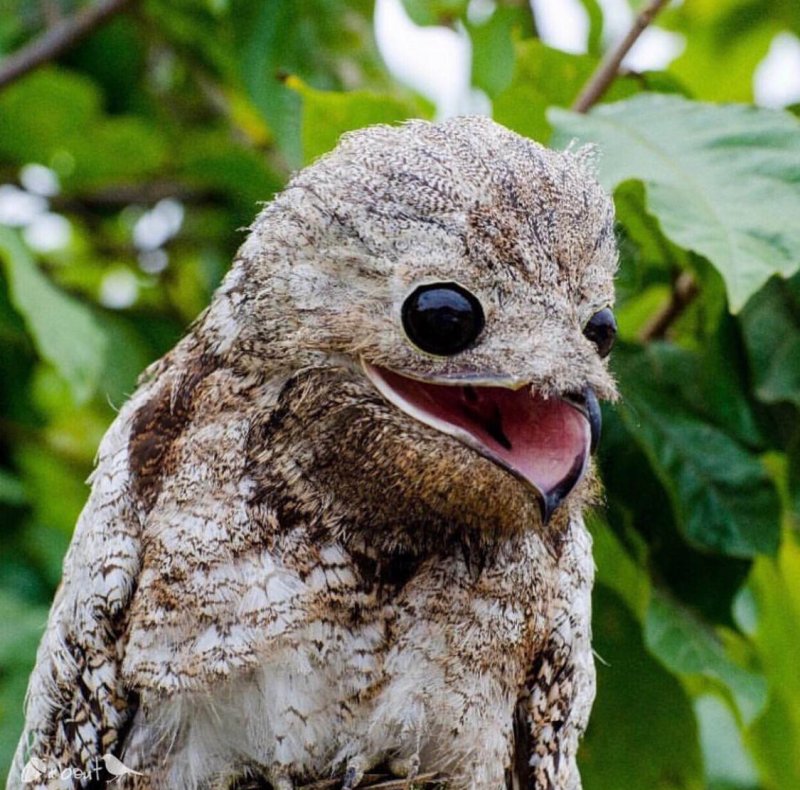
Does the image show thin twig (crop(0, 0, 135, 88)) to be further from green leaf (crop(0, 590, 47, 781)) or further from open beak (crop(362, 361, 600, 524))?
open beak (crop(362, 361, 600, 524))

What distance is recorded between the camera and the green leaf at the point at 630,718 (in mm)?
3359

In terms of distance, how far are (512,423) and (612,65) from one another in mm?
1542

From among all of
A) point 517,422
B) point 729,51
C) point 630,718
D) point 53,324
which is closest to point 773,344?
point 630,718

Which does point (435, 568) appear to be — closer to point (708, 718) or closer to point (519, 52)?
point (519, 52)

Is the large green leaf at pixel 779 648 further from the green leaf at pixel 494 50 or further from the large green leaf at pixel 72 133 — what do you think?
the large green leaf at pixel 72 133

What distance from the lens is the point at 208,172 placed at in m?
4.75

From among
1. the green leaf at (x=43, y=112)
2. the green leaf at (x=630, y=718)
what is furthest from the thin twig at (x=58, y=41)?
the green leaf at (x=630, y=718)

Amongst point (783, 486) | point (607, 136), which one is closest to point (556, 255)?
point (607, 136)

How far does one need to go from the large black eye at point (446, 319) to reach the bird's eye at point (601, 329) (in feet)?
0.84

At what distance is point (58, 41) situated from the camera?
169 inches

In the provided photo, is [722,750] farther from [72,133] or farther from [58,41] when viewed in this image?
[58,41]

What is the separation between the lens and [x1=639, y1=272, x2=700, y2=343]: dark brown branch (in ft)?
11.7

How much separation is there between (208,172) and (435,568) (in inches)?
103

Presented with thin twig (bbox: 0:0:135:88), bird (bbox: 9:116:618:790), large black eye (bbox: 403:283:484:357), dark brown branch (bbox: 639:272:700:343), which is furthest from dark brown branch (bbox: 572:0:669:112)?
thin twig (bbox: 0:0:135:88)
